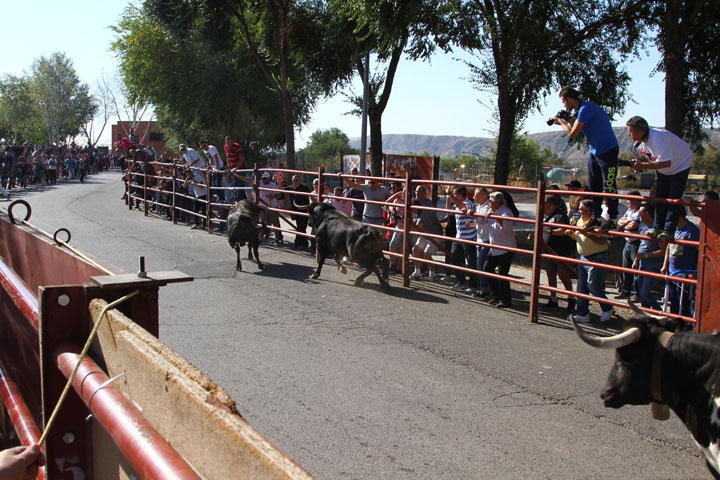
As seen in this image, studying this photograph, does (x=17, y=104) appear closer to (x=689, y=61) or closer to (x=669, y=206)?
(x=689, y=61)

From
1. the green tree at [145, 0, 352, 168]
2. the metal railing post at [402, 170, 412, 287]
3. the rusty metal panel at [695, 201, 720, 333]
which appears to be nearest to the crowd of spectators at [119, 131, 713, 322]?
the metal railing post at [402, 170, 412, 287]

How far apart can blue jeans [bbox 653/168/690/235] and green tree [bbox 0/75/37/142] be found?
77.3 m

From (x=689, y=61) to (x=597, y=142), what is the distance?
11.4 m

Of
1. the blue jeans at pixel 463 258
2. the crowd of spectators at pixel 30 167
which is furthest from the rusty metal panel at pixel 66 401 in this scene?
the crowd of spectators at pixel 30 167

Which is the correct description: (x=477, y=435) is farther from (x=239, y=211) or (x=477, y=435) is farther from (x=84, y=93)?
(x=84, y=93)

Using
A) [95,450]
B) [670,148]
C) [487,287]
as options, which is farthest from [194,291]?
[95,450]

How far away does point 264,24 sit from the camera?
2033 cm

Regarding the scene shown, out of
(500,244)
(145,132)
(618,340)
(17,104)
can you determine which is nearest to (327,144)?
(145,132)

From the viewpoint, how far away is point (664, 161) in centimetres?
660

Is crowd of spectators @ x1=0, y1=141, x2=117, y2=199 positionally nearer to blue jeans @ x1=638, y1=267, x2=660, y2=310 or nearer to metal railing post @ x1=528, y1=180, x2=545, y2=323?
metal railing post @ x1=528, y1=180, x2=545, y2=323

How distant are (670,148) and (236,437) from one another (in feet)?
21.2

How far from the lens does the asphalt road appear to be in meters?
4.14

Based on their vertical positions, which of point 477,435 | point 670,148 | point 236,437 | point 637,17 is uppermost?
point 637,17

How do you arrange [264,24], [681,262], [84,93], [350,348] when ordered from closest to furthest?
[350,348] → [681,262] → [264,24] → [84,93]
